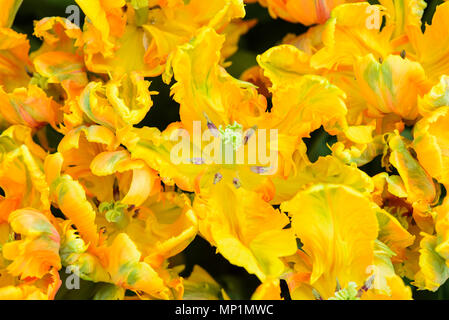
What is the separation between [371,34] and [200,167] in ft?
0.77

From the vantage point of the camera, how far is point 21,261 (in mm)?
679

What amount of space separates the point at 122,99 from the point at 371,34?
0.28 metres

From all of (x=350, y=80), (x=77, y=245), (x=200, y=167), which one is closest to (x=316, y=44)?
(x=350, y=80)

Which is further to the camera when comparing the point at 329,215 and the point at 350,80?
the point at 350,80

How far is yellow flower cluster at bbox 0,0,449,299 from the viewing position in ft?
2.22

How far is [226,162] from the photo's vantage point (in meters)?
0.76

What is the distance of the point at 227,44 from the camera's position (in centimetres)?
86

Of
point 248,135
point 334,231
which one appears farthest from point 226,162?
point 334,231

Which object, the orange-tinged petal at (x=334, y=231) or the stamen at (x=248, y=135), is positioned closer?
the orange-tinged petal at (x=334, y=231)

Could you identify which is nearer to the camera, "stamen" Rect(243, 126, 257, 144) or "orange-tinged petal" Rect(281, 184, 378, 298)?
"orange-tinged petal" Rect(281, 184, 378, 298)

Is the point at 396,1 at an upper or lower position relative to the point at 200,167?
upper

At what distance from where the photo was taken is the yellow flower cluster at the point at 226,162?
677 mm

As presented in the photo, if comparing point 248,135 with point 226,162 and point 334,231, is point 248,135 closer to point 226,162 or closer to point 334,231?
point 226,162
